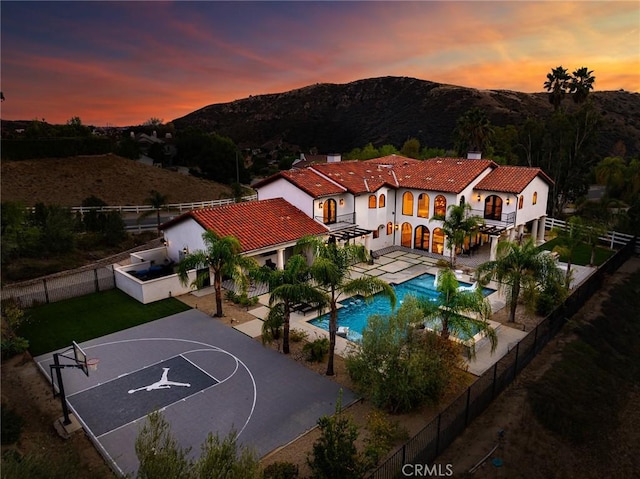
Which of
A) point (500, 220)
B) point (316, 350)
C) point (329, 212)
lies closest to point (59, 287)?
point (316, 350)

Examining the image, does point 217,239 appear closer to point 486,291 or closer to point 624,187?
point 486,291

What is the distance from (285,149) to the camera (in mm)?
131125

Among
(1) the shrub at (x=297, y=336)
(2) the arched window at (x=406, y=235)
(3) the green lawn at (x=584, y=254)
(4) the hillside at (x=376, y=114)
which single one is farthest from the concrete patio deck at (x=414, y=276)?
(4) the hillside at (x=376, y=114)

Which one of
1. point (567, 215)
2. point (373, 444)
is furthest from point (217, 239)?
point (567, 215)

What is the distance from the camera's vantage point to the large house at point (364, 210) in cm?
2653

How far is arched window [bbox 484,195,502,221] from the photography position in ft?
105

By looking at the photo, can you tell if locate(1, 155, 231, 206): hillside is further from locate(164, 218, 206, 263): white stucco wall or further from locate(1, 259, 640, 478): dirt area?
locate(1, 259, 640, 478): dirt area

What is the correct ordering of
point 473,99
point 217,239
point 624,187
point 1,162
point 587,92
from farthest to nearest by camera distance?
1. point 473,99
2. point 1,162
3. point 587,92
4. point 624,187
5. point 217,239

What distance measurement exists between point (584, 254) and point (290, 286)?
2684 cm

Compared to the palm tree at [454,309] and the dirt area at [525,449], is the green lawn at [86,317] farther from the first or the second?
the dirt area at [525,449]

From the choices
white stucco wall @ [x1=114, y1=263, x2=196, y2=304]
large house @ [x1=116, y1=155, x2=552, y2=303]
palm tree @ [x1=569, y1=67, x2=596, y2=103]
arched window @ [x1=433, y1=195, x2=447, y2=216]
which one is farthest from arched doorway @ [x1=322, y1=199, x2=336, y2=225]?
palm tree @ [x1=569, y1=67, x2=596, y2=103]

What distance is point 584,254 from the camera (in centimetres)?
3275

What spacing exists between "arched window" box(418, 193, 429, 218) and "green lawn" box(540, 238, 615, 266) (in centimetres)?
828

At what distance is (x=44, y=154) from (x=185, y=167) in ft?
77.7
